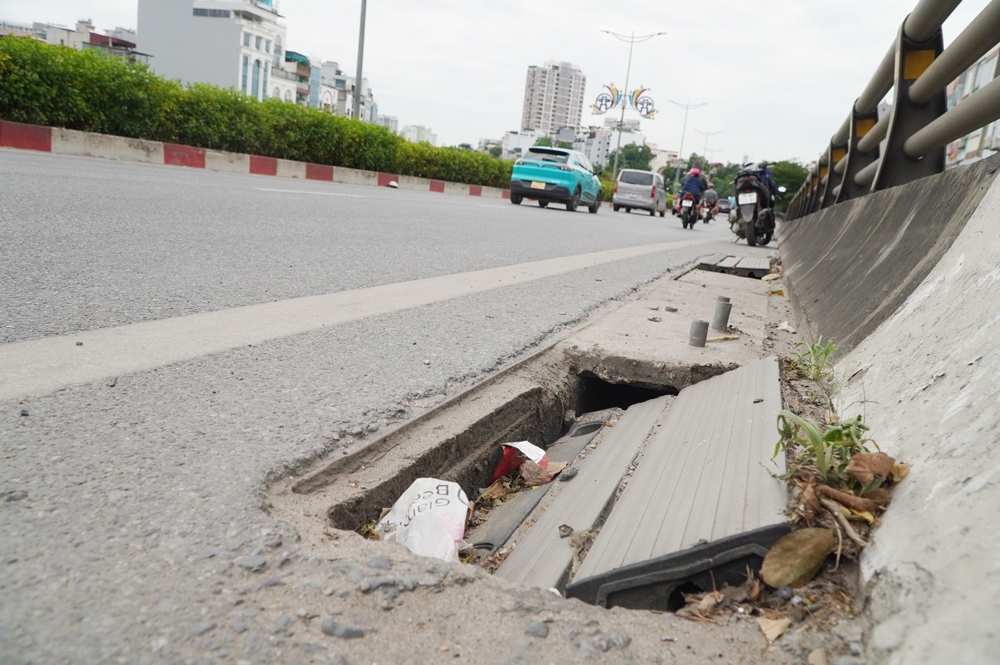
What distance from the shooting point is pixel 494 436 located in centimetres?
244

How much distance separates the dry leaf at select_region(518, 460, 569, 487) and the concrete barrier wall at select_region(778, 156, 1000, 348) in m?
0.97

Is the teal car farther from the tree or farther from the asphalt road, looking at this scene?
the tree

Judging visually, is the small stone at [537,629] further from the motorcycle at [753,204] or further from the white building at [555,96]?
the white building at [555,96]

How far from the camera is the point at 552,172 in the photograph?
19484 mm

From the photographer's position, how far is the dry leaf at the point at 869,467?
1.37 metres

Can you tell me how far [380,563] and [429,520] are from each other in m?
0.43

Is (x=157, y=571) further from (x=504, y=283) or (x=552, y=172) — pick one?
(x=552, y=172)

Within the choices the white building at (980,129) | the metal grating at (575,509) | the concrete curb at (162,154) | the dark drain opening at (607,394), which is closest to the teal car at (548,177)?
the concrete curb at (162,154)

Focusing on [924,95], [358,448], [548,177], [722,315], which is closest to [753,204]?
[548,177]

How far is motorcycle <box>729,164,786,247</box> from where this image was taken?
13281 millimetres

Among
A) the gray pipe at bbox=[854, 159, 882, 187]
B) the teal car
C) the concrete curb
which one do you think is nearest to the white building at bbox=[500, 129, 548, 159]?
the concrete curb

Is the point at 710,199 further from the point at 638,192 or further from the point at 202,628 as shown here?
the point at 202,628

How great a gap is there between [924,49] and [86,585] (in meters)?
4.01

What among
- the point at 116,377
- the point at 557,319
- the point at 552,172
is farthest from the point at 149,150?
the point at 116,377
